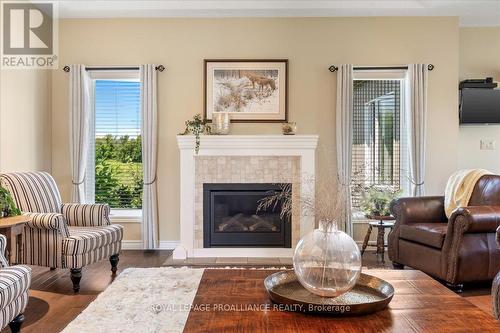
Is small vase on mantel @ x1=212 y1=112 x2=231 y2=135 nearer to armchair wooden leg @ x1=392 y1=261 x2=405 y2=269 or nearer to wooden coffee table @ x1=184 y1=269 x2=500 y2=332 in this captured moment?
armchair wooden leg @ x1=392 y1=261 x2=405 y2=269

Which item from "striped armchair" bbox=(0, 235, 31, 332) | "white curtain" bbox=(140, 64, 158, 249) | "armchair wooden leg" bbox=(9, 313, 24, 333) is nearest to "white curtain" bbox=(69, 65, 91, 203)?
"white curtain" bbox=(140, 64, 158, 249)

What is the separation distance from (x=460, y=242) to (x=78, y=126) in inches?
166

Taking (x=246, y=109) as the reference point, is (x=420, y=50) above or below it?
above

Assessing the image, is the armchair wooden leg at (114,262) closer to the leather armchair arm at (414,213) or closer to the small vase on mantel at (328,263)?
the small vase on mantel at (328,263)

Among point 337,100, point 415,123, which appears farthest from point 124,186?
point 415,123

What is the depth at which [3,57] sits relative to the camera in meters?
4.15

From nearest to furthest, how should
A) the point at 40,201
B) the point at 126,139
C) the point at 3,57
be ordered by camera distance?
the point at 40,201 < the point at 3,57 < the point at 126,139

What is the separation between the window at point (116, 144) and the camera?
16.8ft

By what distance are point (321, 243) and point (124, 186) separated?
382 cm

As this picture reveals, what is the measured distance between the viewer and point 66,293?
3355mm

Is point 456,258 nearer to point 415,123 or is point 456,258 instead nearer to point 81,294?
point 415,123

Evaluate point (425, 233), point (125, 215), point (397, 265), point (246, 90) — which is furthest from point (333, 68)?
point (125, 215)

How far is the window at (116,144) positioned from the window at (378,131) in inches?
108

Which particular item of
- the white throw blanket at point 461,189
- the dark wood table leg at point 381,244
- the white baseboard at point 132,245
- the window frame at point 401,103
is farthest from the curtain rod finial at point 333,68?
the white baseboard at point 132,245
